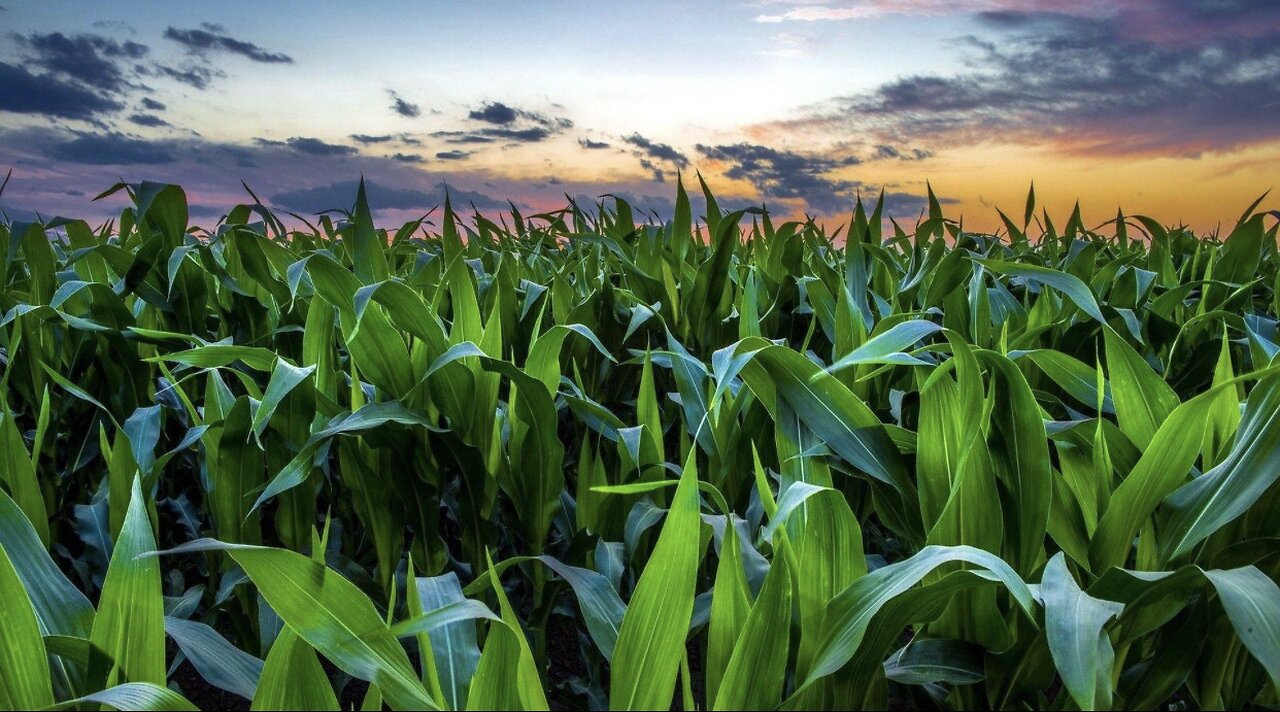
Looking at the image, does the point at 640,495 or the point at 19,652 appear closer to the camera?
the point at 19,652

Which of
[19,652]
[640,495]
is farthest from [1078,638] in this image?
[19,652]

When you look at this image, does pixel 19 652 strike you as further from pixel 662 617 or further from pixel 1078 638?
pixel 1078 638

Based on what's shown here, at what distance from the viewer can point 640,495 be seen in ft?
3.72

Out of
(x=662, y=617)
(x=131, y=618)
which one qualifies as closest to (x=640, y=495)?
(x=662, y=617)

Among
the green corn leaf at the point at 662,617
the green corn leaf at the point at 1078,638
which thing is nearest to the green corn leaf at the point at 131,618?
the green corn leaf at the point at 662,617

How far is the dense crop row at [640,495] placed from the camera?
0.65 metres

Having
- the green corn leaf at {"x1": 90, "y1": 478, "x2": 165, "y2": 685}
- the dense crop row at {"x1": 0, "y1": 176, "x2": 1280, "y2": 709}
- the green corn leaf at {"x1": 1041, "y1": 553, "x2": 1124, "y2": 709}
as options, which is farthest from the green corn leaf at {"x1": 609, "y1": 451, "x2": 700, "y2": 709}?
the green corn leaf at {"x1": 90, "y1": 478, "x2": 165, "y2": 685}

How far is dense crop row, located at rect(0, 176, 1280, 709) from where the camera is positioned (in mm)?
645

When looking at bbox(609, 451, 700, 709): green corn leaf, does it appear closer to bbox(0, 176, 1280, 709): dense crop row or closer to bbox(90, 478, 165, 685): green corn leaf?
bbox(0, 176, 1280, 709): dense crop row

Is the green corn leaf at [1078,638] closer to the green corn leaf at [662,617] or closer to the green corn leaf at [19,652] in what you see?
the green corn leaf at [662,617]

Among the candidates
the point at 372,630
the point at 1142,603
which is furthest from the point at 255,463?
the point at 1142,603

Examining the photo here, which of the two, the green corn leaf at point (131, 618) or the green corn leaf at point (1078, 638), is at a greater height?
the green corn leaf at point (1078, 638)

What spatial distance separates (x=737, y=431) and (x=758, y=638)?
544 mm

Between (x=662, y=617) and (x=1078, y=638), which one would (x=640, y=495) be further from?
(x=1078, y=638)
